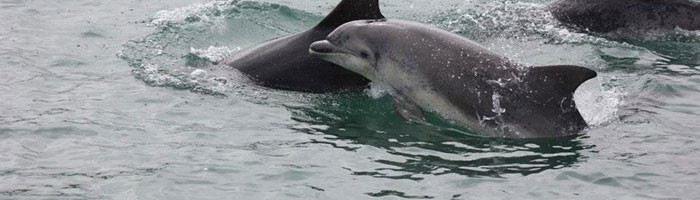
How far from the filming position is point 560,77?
38.9 ft

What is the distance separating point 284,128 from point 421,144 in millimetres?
1564

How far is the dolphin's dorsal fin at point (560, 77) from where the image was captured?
11.7m

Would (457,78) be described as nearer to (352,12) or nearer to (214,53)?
(352,12)

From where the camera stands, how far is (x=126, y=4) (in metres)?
20.5

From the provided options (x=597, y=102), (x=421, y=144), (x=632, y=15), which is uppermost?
(x=632, y=15)

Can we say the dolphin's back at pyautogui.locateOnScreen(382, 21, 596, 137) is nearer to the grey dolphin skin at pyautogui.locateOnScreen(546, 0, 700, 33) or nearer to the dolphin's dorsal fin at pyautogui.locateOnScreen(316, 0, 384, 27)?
the dolphin's dorsal fin at pyautogui.locateOnScreen(316, 0, 384, 27)

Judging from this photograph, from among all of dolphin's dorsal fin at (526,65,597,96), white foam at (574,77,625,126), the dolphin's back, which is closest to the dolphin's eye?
the dolphin's back

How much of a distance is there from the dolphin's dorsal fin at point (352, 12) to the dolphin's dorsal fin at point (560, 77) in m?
2.29

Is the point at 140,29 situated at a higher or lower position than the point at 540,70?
lower

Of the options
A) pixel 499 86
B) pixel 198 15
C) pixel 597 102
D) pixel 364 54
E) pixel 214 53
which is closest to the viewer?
pixel 499 86

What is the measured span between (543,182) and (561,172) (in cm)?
35

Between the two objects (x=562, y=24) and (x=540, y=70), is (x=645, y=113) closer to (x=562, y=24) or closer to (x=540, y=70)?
(x=540, y=70)

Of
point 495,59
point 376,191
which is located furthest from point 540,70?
point 376,191

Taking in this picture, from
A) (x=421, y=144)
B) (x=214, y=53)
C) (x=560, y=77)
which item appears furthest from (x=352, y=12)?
(x=560, y=77)
